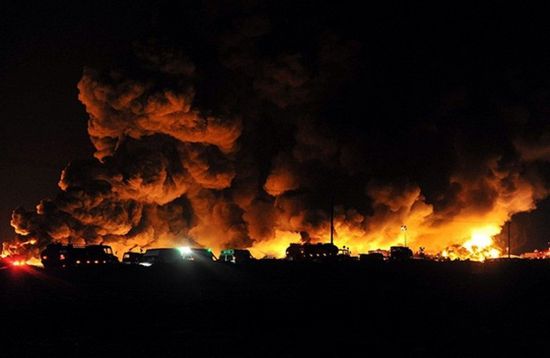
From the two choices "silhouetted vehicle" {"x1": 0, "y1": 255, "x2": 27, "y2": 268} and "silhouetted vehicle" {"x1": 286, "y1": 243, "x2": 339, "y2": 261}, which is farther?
"silhouetted vehicle" {"x1": 0, "y1": 255, "x2": 27, "y2": 268}

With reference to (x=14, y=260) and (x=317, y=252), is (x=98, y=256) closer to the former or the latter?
(x=317, y=252)

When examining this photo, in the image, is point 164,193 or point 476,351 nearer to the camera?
point 476,351

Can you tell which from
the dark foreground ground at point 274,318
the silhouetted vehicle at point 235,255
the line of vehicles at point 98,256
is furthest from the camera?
the silhouetted vehicle at point 235,255

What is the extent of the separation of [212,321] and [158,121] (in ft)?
194

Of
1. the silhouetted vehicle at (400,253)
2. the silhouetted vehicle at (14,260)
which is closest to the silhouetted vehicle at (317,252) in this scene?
the silhouetted vehicle at (400,253)

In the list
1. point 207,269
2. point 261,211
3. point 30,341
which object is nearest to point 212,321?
point 30,341

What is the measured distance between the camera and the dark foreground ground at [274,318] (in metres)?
14.2

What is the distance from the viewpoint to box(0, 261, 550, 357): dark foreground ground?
14188 millimetres

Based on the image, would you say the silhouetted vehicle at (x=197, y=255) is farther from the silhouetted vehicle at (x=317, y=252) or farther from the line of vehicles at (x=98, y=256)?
the silhouetted vehicle at (x=317, y=252)

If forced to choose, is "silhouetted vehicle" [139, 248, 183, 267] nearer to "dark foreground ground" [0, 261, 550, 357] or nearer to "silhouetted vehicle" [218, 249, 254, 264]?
"silhouetted vehicle" [218, 249, 254, 264]

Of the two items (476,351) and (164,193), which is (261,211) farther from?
(476,351)

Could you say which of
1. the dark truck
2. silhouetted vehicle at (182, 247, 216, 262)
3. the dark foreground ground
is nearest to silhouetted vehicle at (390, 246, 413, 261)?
silhouetted vehicle at (182, 247, 216, 262)

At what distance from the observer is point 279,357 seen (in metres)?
13.1

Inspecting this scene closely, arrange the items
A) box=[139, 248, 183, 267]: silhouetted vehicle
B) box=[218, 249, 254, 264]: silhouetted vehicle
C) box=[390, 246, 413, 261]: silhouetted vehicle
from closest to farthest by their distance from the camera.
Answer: box=[139, 248, 183, 267]: silhouetted vehicle → box=[218, 249, 254, 264]: silhouetted vehicle → box=[390, 246, 413, 261]: silhouetted vehicle
